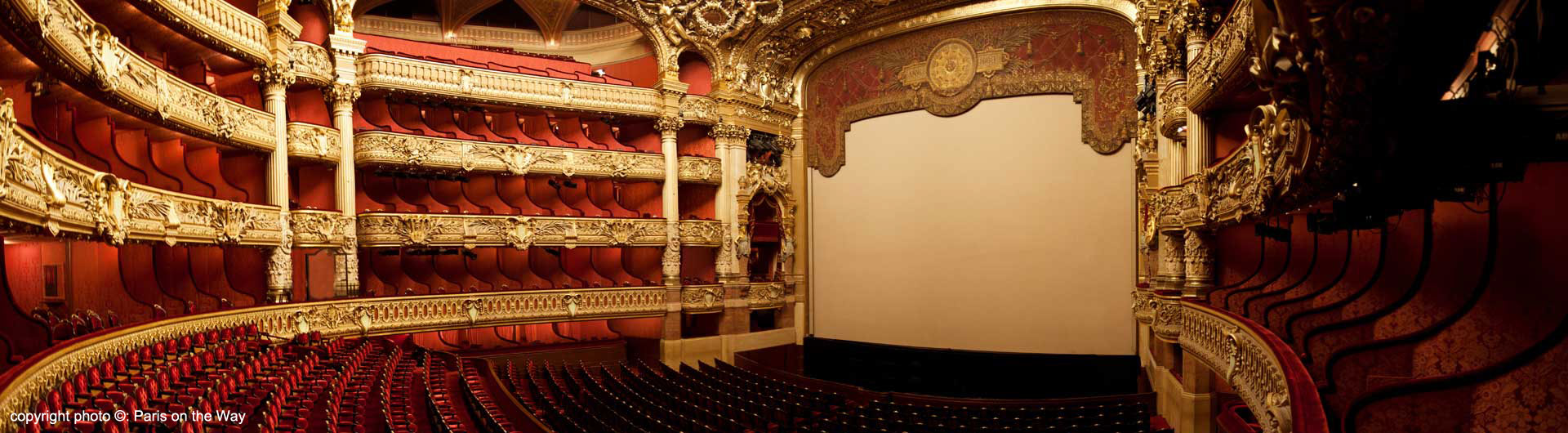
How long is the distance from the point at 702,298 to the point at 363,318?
559 cm

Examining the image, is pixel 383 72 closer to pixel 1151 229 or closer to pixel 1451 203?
pixel 1151 229

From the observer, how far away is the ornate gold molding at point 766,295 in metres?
16.0

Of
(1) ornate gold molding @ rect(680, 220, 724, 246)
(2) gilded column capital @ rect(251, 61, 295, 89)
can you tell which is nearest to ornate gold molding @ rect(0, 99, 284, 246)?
(2) gilded column capital @ rect(251, 61, 295, 89)

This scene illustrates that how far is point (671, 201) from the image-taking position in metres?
15.2

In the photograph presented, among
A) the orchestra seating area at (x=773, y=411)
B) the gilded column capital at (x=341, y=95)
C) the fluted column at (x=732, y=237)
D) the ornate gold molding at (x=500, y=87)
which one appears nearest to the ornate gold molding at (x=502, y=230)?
the fluted column at (x=732, y=237)

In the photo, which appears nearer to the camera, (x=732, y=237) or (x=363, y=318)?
(x=363, y=318)

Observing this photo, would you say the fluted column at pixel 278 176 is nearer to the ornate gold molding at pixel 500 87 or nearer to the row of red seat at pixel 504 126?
the ornate gold molding at pixel 500 87

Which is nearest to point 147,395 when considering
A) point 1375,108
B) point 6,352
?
Result: point 6,352

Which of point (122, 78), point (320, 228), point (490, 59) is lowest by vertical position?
point (320, 228)

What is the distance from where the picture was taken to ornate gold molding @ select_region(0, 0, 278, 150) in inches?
217

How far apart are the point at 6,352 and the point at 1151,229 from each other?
10151 mm

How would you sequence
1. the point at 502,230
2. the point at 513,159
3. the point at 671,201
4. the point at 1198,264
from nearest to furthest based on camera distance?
the point at 1198,264, the point at 502,230, the point at 513,159, the point at 671,201

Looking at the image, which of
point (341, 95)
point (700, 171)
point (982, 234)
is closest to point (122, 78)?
point (341, 95)

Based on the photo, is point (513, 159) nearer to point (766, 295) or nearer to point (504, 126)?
point (504, 126)
